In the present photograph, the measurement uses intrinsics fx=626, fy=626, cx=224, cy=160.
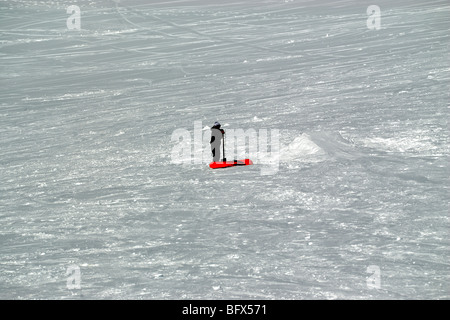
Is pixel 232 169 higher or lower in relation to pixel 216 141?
lower

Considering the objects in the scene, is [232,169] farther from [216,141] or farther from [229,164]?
[216,141]

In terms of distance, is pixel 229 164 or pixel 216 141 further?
pixel 229 164

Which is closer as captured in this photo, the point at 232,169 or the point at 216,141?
the point at 216,141

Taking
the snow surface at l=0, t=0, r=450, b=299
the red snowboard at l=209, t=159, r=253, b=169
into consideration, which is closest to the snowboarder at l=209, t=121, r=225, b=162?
the red snowboard at l=209, t=159, r=253, b=169

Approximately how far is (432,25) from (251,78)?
3.75m

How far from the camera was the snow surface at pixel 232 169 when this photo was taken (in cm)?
391

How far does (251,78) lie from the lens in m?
8.73

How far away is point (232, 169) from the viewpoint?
18.4 ft

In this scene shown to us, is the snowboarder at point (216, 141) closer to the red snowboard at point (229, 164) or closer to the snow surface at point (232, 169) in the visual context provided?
the red snowboard at point (229, 164)

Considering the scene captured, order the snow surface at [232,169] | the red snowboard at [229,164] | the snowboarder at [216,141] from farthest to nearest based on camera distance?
the red snowboard at [229,164]
the snowboarder at [216,141]
the snow surface at [232,169]

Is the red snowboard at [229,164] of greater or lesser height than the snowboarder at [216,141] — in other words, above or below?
below

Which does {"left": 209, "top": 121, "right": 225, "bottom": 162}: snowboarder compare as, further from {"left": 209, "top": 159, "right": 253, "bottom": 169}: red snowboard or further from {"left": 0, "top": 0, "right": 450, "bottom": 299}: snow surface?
{"left": 0, "top": 0, "right": 450, "bottom": 299}: snow surface

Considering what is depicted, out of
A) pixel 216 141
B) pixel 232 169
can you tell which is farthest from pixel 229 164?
pixel 216 141

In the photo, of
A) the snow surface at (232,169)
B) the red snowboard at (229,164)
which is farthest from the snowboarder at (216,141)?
the snow surface at (232,169)
